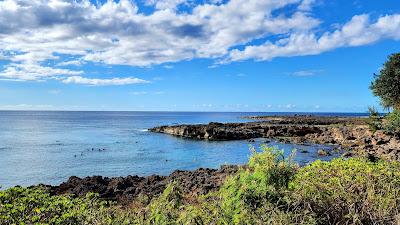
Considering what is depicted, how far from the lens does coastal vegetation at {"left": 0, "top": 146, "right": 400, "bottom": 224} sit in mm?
5895

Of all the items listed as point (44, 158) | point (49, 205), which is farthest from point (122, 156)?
point (49, 205)

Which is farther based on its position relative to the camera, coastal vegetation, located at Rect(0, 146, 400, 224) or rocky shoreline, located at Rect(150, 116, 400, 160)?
rocky shoreline, located at Rect(150, 116, 400, 160)

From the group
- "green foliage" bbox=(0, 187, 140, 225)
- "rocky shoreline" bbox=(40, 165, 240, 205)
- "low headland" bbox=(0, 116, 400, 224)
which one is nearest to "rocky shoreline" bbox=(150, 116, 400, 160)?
"rocky shoreline" bbox=(40, 165, 240, 205)

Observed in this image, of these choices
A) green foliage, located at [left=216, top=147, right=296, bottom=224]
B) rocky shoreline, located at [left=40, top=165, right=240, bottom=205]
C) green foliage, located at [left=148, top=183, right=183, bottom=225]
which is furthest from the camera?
rocky shoreline, located at [left=40, top=165, right=240, bottom=205]

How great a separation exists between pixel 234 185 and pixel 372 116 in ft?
142

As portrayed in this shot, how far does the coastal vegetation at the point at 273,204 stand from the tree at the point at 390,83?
35309 millimetres

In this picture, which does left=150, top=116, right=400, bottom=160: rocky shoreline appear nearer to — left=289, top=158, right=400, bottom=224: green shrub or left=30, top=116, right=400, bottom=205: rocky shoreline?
left=30, top=116, right=400, bottom=205: rocky shoreline

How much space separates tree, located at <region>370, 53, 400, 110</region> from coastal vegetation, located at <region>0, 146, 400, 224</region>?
35309mm

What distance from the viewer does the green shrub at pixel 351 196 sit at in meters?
6.15

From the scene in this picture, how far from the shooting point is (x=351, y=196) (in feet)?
21.6

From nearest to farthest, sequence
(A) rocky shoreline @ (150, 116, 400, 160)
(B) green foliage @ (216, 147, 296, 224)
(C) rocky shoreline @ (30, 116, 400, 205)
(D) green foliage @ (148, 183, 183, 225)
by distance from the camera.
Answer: (D) green foliage @ (148, 183, 183, 225) → (B) green foliage @ (216, 147, 296, 224) → (C) rocky shoreline @ (30, 116, 400, 205) → (A) rocky shoreline @ (150, 116, 400, 160)

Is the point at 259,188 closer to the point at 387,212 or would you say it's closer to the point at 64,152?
the point at 387,212

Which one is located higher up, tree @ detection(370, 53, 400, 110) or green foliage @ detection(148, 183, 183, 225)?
tree @ detection(370, 53, 400, 110)

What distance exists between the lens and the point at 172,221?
18.8ft
